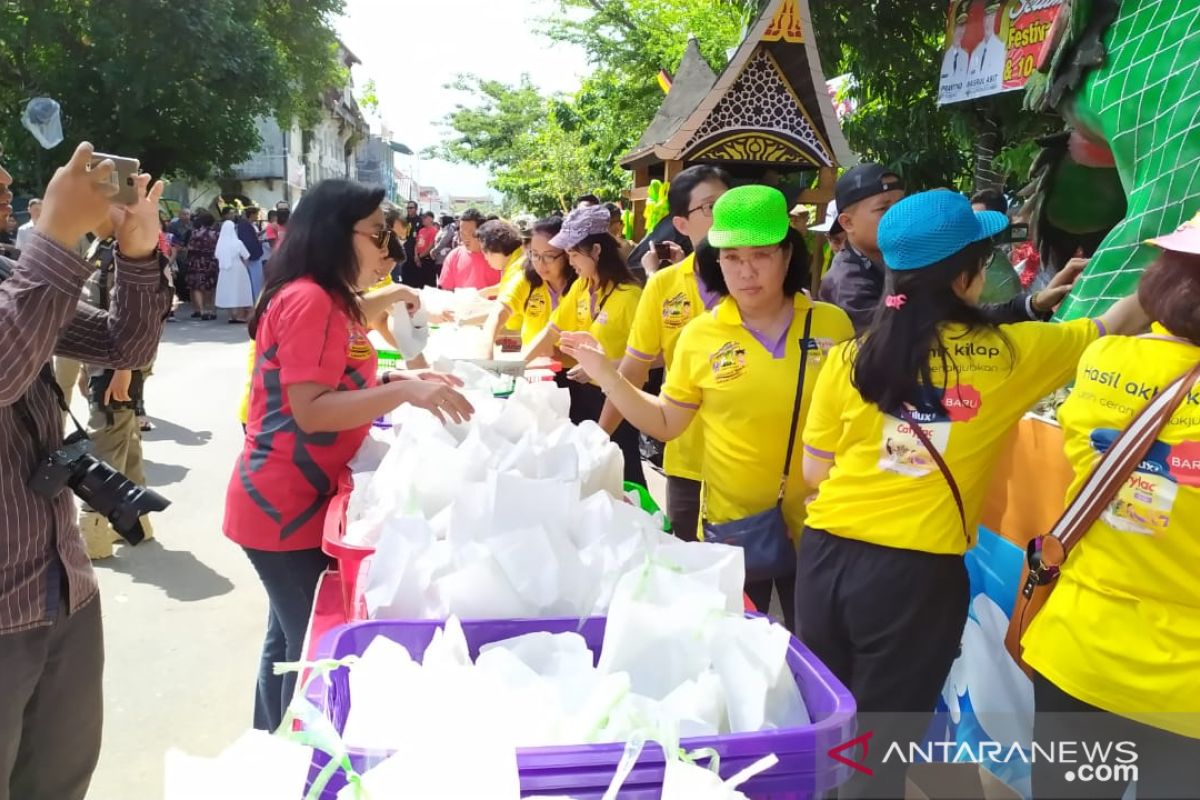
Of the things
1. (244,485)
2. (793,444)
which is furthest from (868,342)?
(244,485)

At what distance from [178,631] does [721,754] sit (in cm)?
348

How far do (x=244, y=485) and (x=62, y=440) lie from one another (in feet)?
1.71

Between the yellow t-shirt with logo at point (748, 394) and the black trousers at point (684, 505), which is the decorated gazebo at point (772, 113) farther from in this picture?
the yellow t-shirt with logo at point (748, 394)

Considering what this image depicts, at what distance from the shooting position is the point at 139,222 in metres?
1.81

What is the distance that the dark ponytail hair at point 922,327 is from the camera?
182cm

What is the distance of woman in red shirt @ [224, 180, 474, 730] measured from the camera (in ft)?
7.11

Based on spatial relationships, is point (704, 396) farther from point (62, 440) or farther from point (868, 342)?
point (62, 440)

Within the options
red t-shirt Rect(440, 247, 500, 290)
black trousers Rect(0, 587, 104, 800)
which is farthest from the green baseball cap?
red t-shirt Rect(440, 247, 500, 290)

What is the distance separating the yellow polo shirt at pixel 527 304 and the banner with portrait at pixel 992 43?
3456 mm

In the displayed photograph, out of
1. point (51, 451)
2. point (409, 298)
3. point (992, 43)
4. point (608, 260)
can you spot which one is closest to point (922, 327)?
point (51, 451)

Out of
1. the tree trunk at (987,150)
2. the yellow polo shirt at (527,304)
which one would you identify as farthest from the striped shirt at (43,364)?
the tree trunk at (987,150)

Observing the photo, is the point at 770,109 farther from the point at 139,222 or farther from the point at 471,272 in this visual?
the point at 139,222

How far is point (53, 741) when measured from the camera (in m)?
1.81

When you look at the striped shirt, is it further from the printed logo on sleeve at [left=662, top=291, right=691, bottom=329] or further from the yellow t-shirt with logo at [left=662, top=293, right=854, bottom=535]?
the printed logo on sleeve at [left=662, top=291, right=691, bottom=329]
